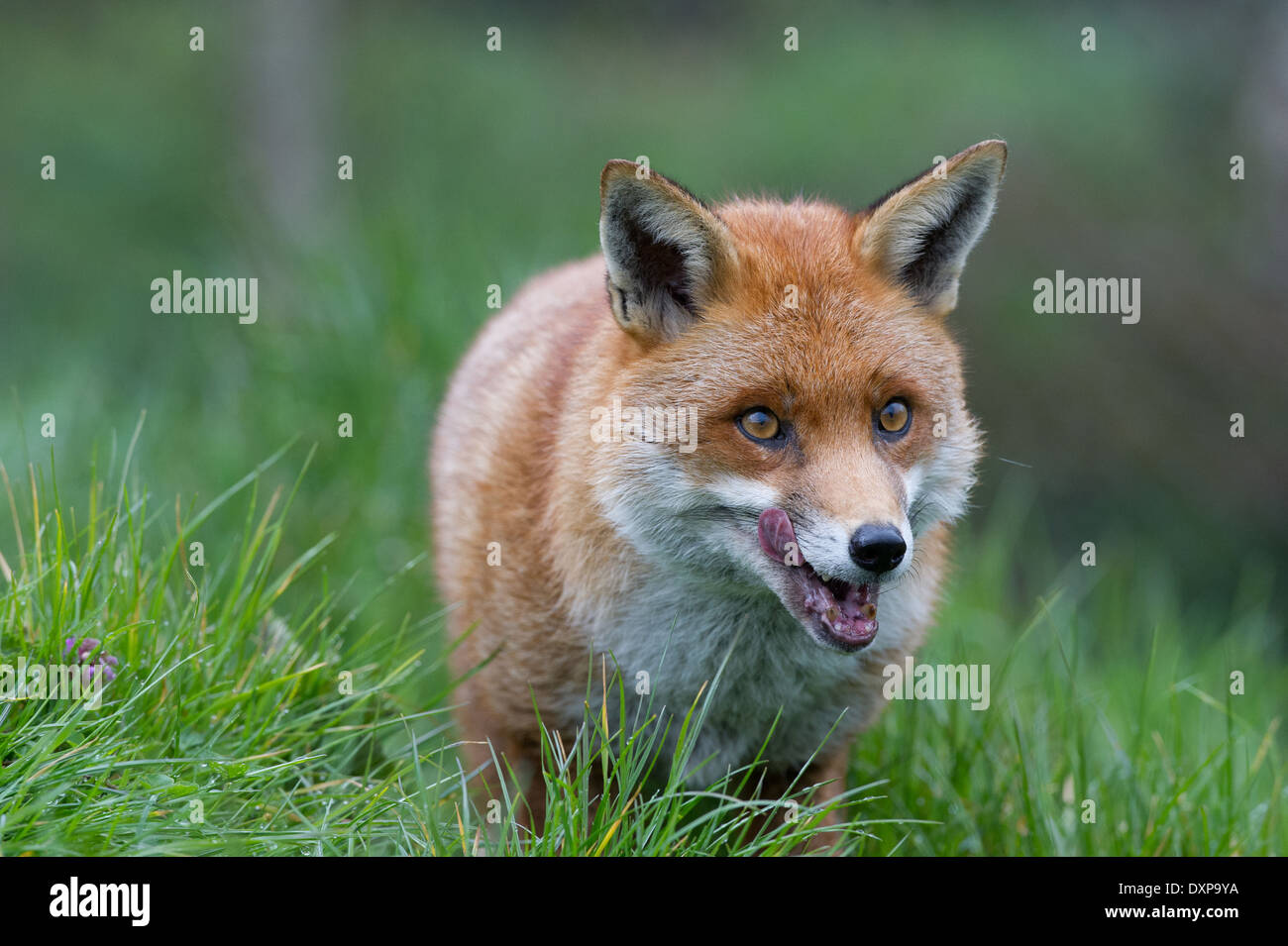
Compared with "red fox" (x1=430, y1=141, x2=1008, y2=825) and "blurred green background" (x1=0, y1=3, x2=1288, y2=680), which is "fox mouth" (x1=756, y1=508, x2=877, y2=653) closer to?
"red fox" (x1=430, y1=141, x2=1008, y2=825)

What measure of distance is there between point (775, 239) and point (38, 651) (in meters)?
2.45

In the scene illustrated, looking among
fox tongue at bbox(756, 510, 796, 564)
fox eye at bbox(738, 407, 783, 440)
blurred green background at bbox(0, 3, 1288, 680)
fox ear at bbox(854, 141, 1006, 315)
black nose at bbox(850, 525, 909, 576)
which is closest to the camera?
black nose at bbox(850, 525, 909, 576)

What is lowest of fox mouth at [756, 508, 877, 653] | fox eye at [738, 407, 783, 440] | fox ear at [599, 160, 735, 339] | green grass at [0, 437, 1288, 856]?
green grass at [0, 437, 1288, 856]

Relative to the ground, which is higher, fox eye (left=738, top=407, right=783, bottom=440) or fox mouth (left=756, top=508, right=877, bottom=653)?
fox eye (left=738, top=407, right=783, bottom=440)

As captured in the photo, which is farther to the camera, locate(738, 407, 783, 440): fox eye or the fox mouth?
locate(738, 407, 783, 440): fox eye

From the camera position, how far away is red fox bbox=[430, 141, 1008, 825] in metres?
3.43

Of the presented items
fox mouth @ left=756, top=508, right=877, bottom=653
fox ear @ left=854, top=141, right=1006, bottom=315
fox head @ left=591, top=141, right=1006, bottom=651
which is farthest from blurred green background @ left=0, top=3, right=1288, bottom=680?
fox mouth @ left=756, top=508, right=877, bottom=653

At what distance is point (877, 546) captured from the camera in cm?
314

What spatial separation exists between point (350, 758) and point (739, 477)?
1.45 meters

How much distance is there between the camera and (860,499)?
3.23 metres

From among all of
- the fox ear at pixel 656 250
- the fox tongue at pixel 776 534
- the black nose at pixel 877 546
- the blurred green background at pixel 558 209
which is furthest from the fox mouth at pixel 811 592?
the blurred green background at pixel 558 209

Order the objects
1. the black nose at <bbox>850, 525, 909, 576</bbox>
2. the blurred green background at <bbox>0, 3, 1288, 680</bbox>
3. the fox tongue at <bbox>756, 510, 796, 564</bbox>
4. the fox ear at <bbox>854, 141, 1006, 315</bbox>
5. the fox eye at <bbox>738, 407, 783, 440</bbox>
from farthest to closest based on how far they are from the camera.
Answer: the blurred green background at <bbox>0, 3, 1288, 680</bbox>
the fox ear at <bbox>854, 141, 1006, 315</bbox>
the fox eye at <bbox>738, 407, 783, 440</bbox>
the fox tongue at <bbox>756, 510, 796, 564</bbox>
the black nose at <bbox>850, 525, 909, 576</bbox>

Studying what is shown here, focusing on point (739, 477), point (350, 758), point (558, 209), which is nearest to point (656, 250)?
point (739, 477)
